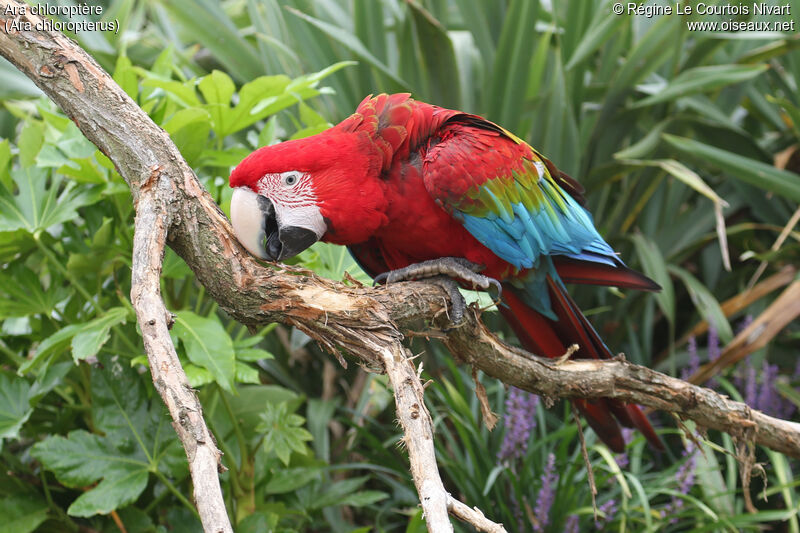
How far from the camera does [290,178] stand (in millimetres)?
972

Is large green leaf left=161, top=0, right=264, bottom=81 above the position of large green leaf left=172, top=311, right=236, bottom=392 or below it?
above

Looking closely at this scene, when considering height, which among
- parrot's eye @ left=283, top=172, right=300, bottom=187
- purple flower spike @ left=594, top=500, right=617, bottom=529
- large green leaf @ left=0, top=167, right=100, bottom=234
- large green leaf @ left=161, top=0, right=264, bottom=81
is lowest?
purple flower spike @ left=594, top=500, right=617, bottom=529

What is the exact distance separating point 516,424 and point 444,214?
66 centimetres

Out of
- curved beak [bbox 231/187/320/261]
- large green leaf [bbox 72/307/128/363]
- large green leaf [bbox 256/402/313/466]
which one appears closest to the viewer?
curved beak [bbox 231/187/320/261]

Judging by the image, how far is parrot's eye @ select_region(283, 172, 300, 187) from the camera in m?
0.97

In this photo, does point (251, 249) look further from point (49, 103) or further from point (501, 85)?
point (501, 85)

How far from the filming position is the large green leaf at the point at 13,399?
117 cm

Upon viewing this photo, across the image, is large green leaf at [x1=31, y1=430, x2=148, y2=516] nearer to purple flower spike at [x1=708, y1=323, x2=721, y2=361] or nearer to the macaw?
the macaw

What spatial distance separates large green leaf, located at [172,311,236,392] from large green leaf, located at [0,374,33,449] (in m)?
0.33

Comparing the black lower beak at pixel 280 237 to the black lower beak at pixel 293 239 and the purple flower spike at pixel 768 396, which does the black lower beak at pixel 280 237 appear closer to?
the black lower beak at pixel 293 239

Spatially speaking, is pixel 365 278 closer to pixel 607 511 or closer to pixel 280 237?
pixel 280 237

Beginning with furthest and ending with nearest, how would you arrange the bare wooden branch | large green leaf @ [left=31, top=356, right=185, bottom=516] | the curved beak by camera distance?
large green leaf @ [left=31, top=356, right=185, bottom=516] < the curved beak < the bare wooden branch

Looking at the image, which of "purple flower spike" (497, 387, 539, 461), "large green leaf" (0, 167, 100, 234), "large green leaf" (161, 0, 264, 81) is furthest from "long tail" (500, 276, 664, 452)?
"large green leaf" (161, 0, 264, 81)

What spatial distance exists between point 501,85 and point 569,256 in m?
0.79
